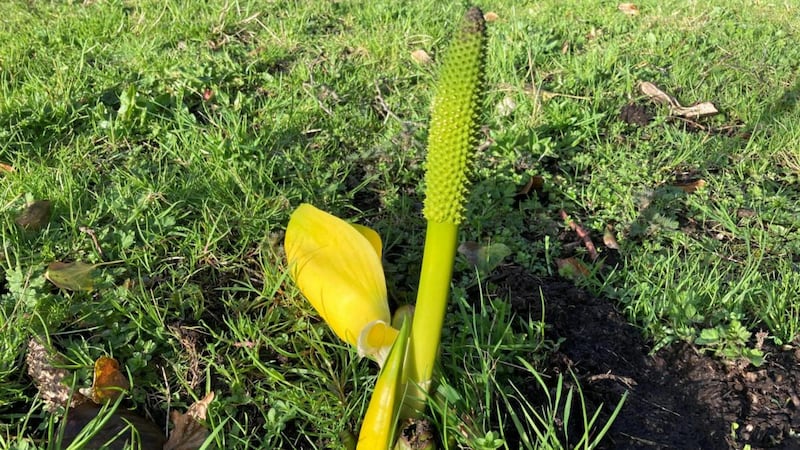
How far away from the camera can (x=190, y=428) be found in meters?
→ 1.48

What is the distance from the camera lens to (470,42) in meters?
1.03

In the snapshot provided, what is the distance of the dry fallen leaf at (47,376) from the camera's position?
1.53 metres

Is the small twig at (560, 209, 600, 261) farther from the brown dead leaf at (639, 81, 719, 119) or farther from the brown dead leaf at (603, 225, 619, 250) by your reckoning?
the brown dead leaf at (639, 81, 719, 119)

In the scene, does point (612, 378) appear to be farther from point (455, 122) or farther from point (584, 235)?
point (455, 122)

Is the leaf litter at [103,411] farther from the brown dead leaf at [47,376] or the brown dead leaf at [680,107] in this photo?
the brown dead leaf at [680,107]

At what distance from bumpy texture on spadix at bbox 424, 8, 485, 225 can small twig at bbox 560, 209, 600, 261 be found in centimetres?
113

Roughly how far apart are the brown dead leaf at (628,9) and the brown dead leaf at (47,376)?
158 inches

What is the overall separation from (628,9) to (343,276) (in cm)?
358

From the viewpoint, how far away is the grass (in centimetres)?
166

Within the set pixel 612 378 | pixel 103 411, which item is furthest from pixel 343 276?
pixel 612 378

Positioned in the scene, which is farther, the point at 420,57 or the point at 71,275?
the point at 420,57

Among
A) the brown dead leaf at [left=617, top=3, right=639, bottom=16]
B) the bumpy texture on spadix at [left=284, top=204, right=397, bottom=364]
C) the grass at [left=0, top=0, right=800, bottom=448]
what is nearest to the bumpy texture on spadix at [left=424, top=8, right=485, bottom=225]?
the bumpy texture on spadix at [left=284, top=204, right=397, bottom=364]

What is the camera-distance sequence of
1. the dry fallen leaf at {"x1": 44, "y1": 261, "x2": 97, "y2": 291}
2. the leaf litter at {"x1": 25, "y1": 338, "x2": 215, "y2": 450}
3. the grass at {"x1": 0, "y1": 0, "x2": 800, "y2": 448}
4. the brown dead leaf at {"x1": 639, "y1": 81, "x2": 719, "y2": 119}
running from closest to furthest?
the leaf litter at {"x1": 25, "y1": 338, "x2": 215, "y2": 450}
the grass at {"x1": 0, "y1": 0, "x2": 800, "y2": 448}
the dry fallen leaf at {"x1": 44, "y1": 261, "x2": 97, "y2": 291}
the brown dead leaf at {"x1": 639, "y1": 81, "x2": 719, "y2": 119}

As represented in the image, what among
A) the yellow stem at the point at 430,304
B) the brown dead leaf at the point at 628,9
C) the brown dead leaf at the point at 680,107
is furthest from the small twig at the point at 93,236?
the brown dead leaf at the point at 628,9
